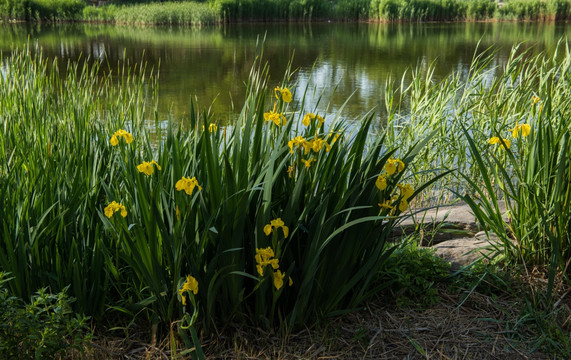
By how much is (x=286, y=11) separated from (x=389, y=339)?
88.5 ft

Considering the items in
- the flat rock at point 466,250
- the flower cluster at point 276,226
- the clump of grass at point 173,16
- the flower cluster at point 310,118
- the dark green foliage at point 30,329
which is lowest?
the flat rock at point 466,250

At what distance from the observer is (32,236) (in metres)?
1.70

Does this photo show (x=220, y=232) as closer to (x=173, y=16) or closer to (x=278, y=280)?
(x=278, y=280)

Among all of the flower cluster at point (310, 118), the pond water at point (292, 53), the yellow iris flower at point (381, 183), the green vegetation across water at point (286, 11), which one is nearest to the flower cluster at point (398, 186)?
the yellow iris flower at point (381, 183)

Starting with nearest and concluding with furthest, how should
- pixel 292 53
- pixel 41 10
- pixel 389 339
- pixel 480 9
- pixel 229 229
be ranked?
pixel 229 229 → pixel 389 339 → pixel 292 53 → pixel 41 10 → pixel 480 9

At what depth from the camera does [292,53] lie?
7906mm

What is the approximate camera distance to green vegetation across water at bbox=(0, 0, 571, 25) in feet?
83.1

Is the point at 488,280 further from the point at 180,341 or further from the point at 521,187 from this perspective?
the point at 180,341

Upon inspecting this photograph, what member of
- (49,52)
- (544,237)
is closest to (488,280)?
(544,237)

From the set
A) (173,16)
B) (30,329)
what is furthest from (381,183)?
(173,16)

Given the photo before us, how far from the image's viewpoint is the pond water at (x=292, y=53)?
9.63 metres

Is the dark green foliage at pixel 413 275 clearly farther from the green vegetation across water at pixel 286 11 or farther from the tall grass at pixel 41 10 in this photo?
the tall grass at pixel 41 10

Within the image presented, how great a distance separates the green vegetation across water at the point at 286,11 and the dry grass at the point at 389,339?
2475 centimetres

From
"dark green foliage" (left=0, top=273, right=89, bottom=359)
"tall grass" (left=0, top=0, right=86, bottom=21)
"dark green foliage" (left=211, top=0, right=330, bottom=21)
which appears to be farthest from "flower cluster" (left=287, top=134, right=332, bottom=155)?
"tall grass" (left=0, top=0, right=86, bottom=21)
